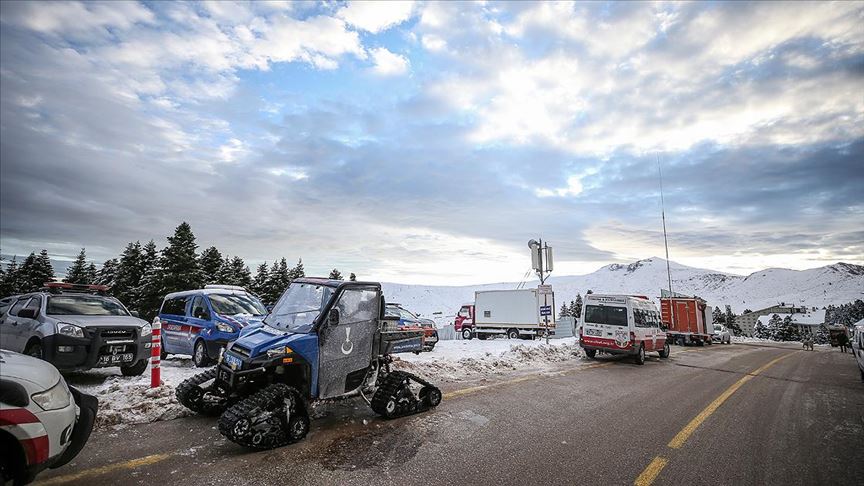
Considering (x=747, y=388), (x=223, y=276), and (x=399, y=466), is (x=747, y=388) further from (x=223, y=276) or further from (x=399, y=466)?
(x=223, y=276)

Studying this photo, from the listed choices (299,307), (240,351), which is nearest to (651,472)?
(299,307)

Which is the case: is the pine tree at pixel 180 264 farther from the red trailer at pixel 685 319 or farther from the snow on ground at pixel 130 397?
the red trailer at pixel 685 319

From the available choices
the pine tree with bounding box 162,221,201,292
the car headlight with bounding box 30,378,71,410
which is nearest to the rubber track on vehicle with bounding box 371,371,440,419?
the car headlight with bounding box 30,378,71,410

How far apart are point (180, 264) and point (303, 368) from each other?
36353mm

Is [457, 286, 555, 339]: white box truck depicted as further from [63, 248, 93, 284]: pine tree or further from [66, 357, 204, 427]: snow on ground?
[63, 248, 93, 284]: pine tree

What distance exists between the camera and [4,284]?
41.1 m

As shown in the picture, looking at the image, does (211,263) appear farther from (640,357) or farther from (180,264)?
(640,357)

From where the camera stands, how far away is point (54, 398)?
311 centimetres

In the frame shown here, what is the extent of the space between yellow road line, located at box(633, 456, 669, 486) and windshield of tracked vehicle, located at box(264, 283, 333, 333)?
4.27 metres

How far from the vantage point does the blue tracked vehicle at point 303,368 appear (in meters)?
4.48

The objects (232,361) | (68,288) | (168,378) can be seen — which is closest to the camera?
(232,361)

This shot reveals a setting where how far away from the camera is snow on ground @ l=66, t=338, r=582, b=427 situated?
18.3 ft

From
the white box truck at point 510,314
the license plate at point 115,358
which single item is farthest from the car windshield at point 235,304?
the white box truck at point 510,314

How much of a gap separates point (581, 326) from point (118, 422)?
45.8 feet
